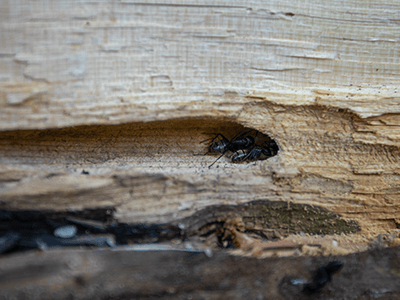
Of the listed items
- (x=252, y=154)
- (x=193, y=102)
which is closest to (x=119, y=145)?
(x=193, y=102)

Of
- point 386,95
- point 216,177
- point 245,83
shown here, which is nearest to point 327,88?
point 386,95

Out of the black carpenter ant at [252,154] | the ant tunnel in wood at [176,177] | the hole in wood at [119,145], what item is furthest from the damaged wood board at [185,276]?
the black carpenter ant at [252,154]

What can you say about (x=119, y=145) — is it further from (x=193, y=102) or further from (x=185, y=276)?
(x=185, y=276)

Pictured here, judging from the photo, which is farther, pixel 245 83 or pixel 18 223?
pixel 245 83

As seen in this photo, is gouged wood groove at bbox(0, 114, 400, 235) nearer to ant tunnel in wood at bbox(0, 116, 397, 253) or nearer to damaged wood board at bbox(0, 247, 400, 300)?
ant tunnel in wood at bbox(0, 116, 397, 253)

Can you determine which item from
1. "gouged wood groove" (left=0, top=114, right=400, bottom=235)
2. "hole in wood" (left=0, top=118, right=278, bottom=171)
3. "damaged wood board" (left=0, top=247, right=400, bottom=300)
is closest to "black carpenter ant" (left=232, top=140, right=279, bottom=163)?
"hole in wood" (left=0, top=118, right=278, bottom=171)

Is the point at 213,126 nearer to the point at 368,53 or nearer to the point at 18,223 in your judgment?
the point at 368,53
